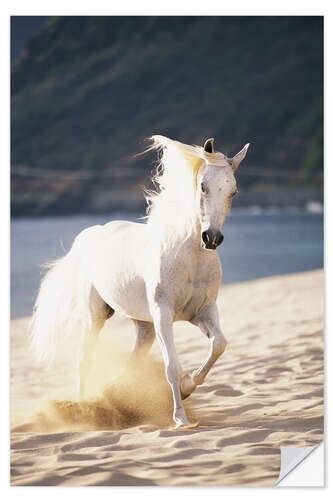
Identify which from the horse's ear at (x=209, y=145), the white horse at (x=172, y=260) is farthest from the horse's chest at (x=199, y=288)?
the horse's ear at (x=209, y=145)

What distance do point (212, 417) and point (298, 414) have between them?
44 centimetres

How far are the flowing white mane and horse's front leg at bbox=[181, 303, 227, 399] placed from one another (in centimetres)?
37

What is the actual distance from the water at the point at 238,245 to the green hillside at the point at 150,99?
A: 0.21m

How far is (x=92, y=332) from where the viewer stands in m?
3.33

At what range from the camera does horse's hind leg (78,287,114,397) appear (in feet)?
10.8

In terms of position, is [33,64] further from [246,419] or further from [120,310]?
[246,419]

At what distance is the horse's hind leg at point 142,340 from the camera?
3.21 metres

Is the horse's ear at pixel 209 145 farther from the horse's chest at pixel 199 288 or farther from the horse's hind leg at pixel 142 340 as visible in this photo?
the horse's hind leg at pixel 142 340

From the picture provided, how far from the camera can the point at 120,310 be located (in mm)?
3051

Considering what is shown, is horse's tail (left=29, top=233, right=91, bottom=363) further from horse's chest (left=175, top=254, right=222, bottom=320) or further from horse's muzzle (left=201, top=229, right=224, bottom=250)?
horse's muzzle (left=201, top=229, right=224, bottom=250)

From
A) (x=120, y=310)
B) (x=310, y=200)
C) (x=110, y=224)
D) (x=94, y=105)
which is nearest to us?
(x=120, y=310)

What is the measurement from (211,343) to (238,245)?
21.1ft

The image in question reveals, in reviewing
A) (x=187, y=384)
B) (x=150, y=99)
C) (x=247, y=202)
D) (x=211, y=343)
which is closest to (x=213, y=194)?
(x=211, y=343)
